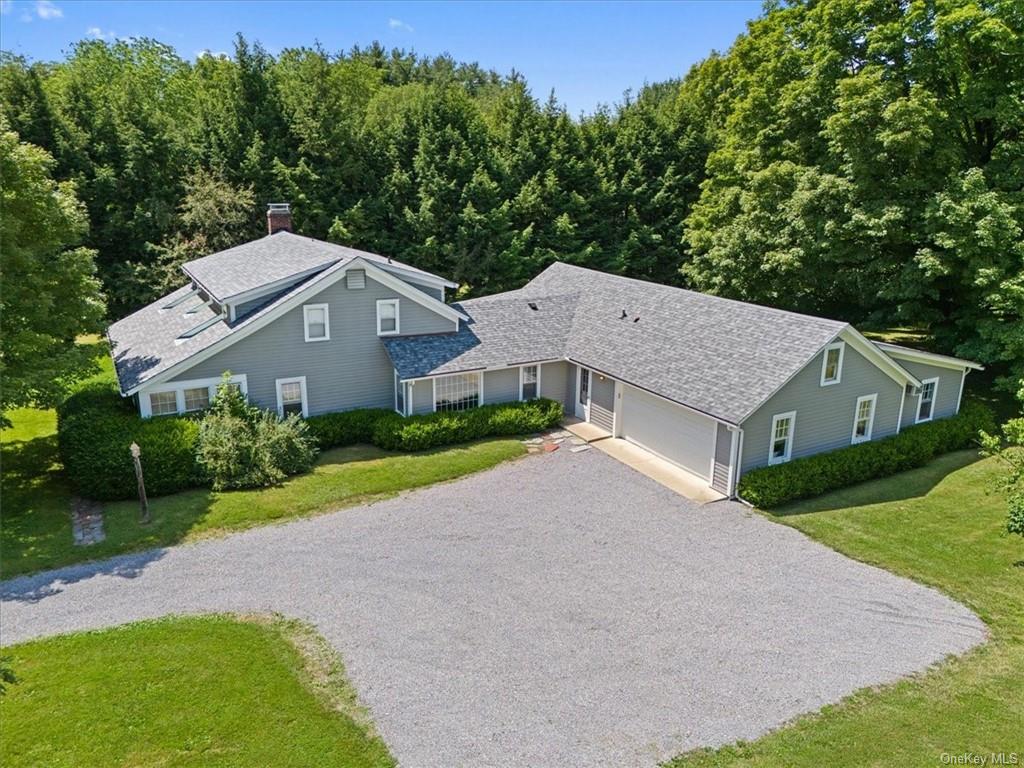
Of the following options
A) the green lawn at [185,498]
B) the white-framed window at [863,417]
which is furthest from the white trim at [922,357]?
the green lawn at [185,498]

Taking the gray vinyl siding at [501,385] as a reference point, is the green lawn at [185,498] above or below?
below

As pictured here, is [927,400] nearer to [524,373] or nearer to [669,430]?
[669,430]

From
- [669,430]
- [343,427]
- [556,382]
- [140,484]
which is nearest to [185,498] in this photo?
[140,484]

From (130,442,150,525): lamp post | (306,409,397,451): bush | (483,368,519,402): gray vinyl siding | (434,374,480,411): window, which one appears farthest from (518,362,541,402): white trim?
(130,442,150,525): lamp post

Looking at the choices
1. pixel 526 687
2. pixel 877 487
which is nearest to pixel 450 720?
pixel 526 687

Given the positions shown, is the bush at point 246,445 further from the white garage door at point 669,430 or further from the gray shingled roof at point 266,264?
the white garage door at point 669,430

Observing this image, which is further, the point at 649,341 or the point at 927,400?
the point at 927,400

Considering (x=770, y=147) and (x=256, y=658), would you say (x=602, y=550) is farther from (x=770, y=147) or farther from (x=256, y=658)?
(x=770, y=147)
